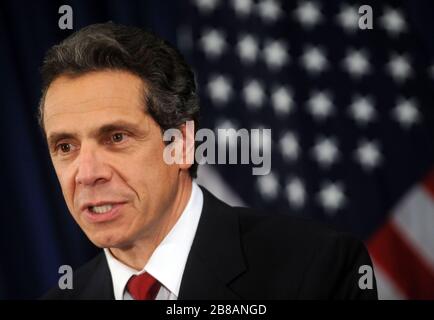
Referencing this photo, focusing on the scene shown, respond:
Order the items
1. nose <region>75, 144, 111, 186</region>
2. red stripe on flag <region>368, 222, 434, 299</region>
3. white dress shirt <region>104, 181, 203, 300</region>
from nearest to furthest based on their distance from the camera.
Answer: nose <region>75, 144, 111, 186</region>
white dress shirt <region>104, 181, 203, 300</region>
red stripe on flag <region>368, 222, 434, 299</region>

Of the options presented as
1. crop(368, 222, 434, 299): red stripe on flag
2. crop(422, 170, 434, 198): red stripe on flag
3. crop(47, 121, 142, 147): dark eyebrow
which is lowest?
crop(368, 222, 434, 299): red stripe on flag

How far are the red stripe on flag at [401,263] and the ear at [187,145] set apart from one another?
31.0 inches

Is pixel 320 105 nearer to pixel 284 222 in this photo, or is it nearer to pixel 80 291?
pixel 284 222

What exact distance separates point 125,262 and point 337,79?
1.03 metres

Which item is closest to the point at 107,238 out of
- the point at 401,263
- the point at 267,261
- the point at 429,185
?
the point at 267,261

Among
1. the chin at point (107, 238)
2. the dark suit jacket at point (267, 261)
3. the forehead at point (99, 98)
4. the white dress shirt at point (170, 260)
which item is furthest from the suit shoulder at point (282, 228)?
the forehead at point (99, 98)

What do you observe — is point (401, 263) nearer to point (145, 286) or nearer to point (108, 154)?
point (145, 286)

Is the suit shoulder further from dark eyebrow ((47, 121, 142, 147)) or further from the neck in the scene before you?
dark eyebrow ((47, 121, 142, 147))

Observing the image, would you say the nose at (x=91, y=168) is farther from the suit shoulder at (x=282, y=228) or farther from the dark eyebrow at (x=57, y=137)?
the suit shoulder at (x=282, y=228)

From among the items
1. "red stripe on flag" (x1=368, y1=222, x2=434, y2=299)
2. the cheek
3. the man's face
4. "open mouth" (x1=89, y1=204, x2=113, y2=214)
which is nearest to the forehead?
the man's face

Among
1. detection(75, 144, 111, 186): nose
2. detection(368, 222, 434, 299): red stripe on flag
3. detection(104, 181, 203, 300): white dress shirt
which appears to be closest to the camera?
detection(75, 144, 111, 186): nose

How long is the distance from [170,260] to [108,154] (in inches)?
14.6

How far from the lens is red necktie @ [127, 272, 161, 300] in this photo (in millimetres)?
1842

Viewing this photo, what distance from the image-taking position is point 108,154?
1.75 meters
